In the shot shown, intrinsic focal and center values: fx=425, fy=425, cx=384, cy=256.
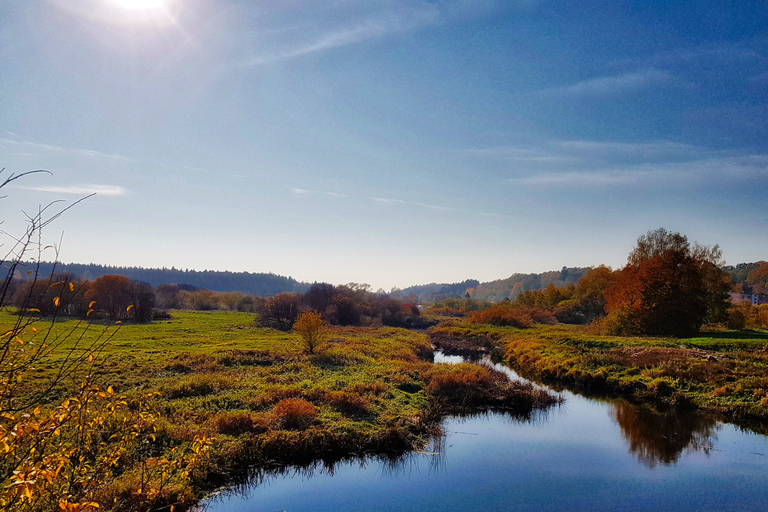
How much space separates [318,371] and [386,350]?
13082mm

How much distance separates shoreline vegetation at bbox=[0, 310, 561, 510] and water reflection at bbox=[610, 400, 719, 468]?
428cm

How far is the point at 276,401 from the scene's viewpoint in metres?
21.1

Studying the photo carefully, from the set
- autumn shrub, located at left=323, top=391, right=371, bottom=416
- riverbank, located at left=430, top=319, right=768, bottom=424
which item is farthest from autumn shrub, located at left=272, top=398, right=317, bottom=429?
riverbank, located at left=430, top=319, right=768, bottom=424

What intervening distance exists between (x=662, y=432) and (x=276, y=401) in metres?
18.5

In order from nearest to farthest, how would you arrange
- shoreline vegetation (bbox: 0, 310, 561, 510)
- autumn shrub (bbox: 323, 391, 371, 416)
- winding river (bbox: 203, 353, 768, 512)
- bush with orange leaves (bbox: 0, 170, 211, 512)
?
1. bush with orange leaves (bbox: 0, 170, 211, 512)
2. winding river (bbox: 203, 353, 768, 512)
3. shoreline vegetation (bbox: 0, 310, 561, 510)
4. autumn shrub (bbox: 323, 391, 371, 416)

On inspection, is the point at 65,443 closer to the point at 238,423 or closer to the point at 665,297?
the point at 238,423

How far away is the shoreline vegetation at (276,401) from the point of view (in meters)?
14.6

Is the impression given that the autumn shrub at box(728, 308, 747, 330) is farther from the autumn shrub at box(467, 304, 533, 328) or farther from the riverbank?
the autumn shrub at box(467, 304, 533, 328)

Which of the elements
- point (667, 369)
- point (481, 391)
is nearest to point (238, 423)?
point (481, 391)

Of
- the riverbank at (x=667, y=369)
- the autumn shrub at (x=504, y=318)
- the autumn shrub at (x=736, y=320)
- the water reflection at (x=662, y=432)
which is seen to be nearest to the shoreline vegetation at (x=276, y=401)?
the water reflection at (x=662, y=432)

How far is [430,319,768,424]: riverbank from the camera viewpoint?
23.7 meters

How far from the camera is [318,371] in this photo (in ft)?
93.1

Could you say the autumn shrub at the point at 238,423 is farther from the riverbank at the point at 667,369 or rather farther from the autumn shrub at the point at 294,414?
the riverbank at the point at 667,369

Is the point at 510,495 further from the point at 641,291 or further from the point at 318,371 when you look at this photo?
the point at 641,291
